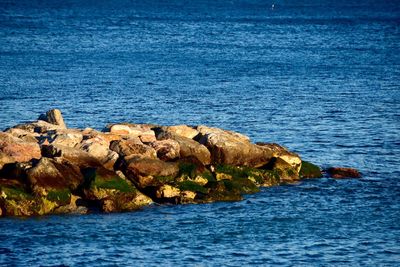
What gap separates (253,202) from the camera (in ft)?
149

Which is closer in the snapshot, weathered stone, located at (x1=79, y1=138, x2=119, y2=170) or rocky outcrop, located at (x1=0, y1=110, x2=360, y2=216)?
rocky outcrop, located at (x1=0, y1=110, x2=360, y2=216)

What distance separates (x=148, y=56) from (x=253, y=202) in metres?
61.6

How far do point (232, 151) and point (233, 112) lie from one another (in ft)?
67.7

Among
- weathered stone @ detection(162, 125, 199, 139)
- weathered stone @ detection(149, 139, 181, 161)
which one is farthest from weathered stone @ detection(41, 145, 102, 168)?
weathered stone @ detection(162, 125, 199, 139)

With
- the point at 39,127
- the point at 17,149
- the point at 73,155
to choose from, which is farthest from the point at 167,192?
the point at 39,127

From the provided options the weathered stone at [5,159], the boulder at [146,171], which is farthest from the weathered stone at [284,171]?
the weathered stone at [5,159]

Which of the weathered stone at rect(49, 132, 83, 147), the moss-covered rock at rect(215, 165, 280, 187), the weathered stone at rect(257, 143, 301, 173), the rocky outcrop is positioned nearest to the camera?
the rocky outcrop

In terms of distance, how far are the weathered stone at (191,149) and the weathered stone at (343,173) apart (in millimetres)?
6523

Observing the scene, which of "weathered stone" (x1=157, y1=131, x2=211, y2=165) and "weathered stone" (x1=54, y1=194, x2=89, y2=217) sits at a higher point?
"weathered stone" (x1=157, y1=131, x2=211, y2=165)

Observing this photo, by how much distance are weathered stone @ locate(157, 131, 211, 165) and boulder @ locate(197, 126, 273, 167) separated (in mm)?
534

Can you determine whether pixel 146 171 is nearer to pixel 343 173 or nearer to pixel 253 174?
pixel 253 174

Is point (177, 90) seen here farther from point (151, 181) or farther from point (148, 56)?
point (151, 181)

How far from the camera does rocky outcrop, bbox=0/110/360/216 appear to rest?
42.7 meters

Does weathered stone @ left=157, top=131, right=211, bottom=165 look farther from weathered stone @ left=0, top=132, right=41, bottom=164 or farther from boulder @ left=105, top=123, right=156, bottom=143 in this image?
weathered stone @ left=0, top=132, right=41, bottom=164
